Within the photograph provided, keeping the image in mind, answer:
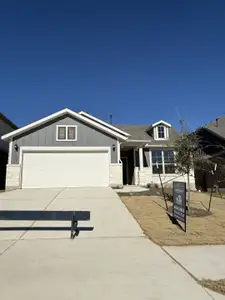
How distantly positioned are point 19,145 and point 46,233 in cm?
1184

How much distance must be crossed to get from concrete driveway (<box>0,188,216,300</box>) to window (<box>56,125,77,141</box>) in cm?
1123

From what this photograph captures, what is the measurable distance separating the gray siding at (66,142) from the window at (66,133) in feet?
0.75

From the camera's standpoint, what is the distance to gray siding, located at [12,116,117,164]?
1767 centimetres

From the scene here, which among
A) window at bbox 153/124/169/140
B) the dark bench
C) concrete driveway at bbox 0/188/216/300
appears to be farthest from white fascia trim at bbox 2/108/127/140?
the dark bench

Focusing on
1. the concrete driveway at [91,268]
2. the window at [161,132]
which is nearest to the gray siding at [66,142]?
the window at [161,132]

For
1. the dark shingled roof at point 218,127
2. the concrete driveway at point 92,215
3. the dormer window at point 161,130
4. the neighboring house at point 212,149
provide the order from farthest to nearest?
1. the dark shingled roof at point 218,127
2. the dormer window at point 161,130
3. the neighboring house at point 212,149
4. the concrete driveway at point 92,215

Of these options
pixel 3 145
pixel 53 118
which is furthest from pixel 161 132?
pixel 3 145

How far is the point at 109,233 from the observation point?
22.8ft

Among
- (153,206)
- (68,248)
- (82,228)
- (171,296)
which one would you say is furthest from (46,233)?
(153,206)

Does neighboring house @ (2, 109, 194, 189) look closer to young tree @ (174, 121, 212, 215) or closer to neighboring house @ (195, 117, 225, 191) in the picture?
young tree @ (174, 121, 212, 215)

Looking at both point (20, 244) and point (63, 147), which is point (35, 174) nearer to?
point (63, 147)

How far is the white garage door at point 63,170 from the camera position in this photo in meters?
17.0

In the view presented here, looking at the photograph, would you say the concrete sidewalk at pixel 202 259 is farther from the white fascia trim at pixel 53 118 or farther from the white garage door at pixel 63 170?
the white fascia trim at pixel 53 118

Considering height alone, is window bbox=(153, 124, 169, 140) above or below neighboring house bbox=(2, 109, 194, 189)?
above
